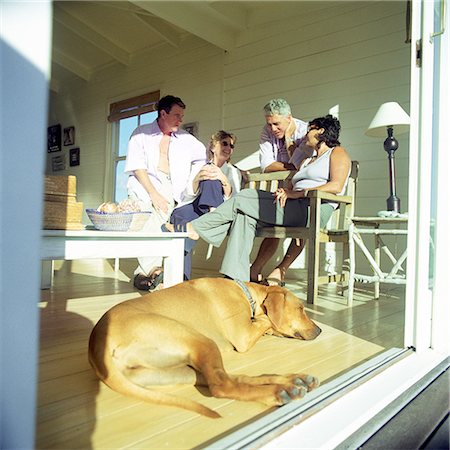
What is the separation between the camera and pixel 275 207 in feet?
9.24

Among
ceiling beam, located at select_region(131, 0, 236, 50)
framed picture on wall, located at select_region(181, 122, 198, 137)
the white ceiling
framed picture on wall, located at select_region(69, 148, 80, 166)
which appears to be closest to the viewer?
ceiling beam, located at select_region(131, 0, 236, 50)

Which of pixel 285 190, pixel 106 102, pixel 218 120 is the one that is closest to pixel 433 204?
pixel 285 190

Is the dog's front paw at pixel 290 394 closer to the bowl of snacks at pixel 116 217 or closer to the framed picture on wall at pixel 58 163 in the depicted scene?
the bowl of snacks at pixel 116 217

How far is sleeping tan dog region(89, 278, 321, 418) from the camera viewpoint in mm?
1060

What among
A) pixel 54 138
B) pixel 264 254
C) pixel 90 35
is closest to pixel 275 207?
pixel 264 254

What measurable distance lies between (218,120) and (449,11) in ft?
11.2

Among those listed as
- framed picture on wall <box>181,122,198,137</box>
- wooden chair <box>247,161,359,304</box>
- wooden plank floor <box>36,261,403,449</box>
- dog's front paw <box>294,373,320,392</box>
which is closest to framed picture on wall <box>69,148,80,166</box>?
framed picture on wall <box>181,122,198,137</box>

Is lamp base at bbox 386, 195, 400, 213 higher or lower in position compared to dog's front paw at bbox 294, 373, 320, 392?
higher

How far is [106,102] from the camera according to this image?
6215mm

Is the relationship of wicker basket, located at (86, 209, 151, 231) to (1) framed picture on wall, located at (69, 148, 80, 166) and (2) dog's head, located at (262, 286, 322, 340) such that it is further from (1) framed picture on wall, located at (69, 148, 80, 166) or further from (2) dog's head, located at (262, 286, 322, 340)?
(1) framed picture on wall, located at (69, 148, 80, 166)

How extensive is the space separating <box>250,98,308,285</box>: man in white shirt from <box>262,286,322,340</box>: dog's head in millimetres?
1344

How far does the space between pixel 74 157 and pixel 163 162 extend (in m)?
3.98

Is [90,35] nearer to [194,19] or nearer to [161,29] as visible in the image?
[161,29]

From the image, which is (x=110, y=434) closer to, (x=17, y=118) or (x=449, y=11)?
(x=17, y=118)
